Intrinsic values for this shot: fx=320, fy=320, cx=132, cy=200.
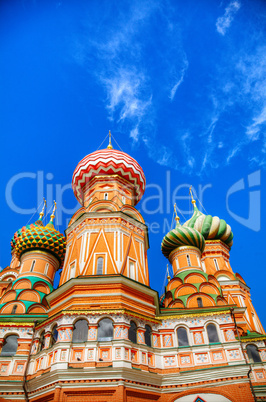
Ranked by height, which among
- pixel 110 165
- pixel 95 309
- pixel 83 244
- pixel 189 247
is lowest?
pixel 95 309

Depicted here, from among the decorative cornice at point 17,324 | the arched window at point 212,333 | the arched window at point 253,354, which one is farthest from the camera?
the arched window at point 253,354

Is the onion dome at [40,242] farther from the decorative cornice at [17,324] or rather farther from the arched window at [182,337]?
the arched window at [182,337]

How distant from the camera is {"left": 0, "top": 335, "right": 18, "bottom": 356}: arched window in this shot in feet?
37.7

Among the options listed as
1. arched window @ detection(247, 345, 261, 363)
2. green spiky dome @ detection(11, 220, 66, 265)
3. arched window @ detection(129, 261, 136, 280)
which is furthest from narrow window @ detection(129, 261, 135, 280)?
green spiky dome @ detection(11, 220, 66, 265)

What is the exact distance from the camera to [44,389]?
31.4 feet

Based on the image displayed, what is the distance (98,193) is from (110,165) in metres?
1.85

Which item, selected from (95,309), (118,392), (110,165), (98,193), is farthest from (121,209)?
(118,392)

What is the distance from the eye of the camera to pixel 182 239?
16703 mm

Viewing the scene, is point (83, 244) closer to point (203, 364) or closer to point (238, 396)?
point (203, 364)

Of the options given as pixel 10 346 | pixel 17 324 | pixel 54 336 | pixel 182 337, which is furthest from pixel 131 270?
pixel 10 346

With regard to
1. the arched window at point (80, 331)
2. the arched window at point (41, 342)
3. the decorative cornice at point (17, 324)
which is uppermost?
the decorative cornice at point (17, 324)

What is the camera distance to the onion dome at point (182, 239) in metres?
16.7

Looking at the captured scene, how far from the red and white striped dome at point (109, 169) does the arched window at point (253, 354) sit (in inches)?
355

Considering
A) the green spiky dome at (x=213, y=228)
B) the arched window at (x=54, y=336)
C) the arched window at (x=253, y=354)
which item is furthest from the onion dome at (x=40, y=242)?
the arched window at (x=253, y=354)
